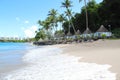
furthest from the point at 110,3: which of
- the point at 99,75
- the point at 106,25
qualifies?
the point at 99,75

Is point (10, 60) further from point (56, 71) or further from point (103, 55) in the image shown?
point (56, 71)

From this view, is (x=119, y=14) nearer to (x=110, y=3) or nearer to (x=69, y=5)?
(x=110, y=3)

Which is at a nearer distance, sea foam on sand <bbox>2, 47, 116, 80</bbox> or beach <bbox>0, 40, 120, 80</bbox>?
sea foam on sand <bbox>2, 47, 116, 80</bbox>

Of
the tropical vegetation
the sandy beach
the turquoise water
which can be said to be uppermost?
the tropical vegetation

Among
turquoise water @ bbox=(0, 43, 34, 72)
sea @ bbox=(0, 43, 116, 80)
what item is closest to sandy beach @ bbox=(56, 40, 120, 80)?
sea @ bbox=(0, 43, 116, 80)

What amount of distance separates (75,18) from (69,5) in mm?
12143

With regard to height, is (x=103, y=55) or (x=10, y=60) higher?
(x=103, y=55)

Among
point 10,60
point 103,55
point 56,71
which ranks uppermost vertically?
point 103,55

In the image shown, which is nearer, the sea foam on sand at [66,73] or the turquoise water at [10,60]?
the sea foam on sand at [66,73]

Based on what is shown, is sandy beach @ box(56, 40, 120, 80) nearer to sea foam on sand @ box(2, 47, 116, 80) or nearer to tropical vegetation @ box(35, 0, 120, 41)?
sea foam on sand @ box(2, 47, 116, 80)

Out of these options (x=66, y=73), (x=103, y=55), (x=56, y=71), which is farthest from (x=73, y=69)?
(x=103, y=55)

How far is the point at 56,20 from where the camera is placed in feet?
→ 256

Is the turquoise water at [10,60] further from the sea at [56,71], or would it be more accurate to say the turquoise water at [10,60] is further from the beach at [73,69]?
the beach at [73,69]

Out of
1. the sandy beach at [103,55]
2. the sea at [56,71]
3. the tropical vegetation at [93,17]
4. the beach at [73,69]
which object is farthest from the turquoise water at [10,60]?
the tropical vegetation at [93,17]
